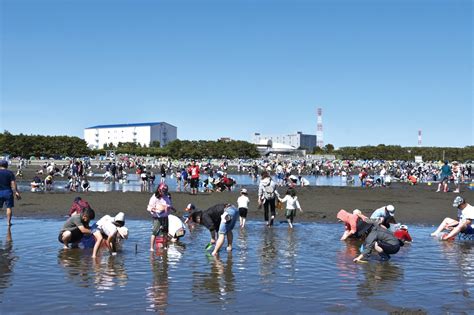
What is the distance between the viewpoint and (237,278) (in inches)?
339

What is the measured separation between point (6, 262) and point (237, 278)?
453cm

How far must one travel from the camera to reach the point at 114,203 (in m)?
21.0

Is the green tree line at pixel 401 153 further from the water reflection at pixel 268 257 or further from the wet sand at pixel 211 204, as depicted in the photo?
the water reflection at pixel 268 257

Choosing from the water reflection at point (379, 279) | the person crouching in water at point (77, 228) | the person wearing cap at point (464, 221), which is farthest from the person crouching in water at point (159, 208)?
the person wearing cap at point (464, 221)

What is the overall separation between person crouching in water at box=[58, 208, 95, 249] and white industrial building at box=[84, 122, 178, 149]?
135 m

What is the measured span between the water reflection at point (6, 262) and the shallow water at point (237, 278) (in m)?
A: 0.02

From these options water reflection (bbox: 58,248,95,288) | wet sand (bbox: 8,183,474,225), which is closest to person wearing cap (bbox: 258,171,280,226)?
wet sand (bbox: 8,183,474,225)

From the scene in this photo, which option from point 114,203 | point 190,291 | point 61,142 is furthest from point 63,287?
point 61,142

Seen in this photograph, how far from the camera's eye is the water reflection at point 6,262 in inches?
318

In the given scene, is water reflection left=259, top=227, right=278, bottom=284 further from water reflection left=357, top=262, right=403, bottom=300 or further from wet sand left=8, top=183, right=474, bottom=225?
wet sand left=8, top=183, right=474, bottom=225

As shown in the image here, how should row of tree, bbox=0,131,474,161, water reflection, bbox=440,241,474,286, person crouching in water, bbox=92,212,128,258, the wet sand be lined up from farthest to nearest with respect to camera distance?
row of tree, bbox=0,131,474,161 → the wet sand → person crouching in water, bbox=92,212,128,258 → water reflection, bbox=440,241,474,286

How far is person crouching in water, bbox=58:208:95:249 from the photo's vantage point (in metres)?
10.6

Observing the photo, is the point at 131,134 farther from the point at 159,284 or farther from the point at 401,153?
the point at 159,284

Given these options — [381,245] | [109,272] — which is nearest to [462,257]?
[381,245]
